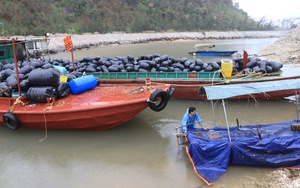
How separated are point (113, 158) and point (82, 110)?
159 centimetres

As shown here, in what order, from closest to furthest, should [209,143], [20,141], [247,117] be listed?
1. [209,143]
2. [20,141]
3. [247,117]

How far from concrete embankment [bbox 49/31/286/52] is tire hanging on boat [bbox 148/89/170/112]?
28533 millimetres

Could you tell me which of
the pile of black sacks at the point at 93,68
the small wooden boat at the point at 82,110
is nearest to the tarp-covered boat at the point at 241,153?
the small wooden boat at the point at 82,110

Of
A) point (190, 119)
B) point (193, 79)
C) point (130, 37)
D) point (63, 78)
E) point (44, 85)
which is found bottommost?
point (190, 119)

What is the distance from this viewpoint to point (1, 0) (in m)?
41.5

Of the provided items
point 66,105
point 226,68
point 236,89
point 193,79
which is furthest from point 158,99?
point 226,68

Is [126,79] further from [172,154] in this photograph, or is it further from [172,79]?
[172,154]

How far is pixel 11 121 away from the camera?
7699mm

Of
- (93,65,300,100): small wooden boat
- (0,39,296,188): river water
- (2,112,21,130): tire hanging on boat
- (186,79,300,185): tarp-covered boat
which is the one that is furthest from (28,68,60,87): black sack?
(186,79,300,185): tarp-covered boat

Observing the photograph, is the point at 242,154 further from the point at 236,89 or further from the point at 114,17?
the point at 114,17

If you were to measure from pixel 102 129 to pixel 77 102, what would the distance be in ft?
3.64

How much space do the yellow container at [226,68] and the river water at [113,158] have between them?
1905 millimetres

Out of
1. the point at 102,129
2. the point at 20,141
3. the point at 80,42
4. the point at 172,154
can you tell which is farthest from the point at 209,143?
the point at 80,42

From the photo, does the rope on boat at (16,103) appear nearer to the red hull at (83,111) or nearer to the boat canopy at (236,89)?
the red hull at (83,111)
